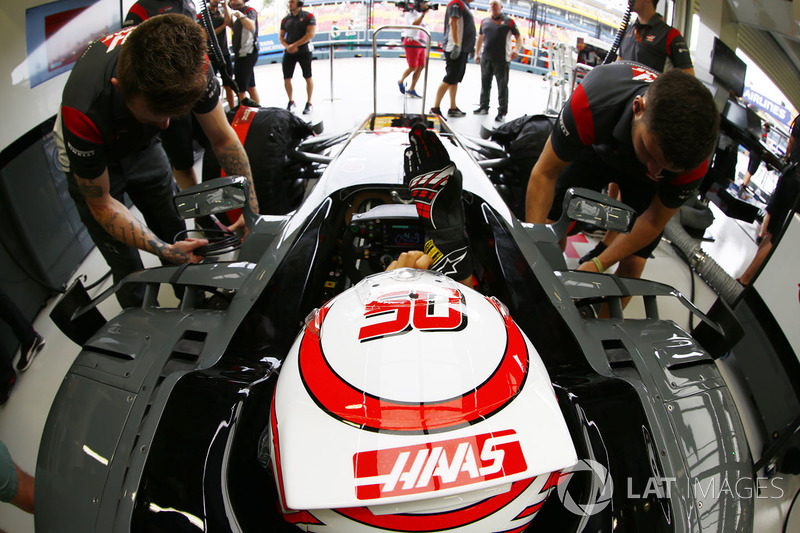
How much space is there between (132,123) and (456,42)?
188 inches

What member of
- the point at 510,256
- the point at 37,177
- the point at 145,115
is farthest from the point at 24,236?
the point at 510,256

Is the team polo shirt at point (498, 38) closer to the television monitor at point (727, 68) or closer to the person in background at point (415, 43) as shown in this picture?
the person in background at point (415, 43)

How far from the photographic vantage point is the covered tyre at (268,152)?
10.1ft

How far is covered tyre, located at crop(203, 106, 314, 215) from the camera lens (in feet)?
10.1

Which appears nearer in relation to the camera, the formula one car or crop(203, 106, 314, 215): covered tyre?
the formula one car

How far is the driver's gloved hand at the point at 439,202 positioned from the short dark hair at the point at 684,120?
2.50ft

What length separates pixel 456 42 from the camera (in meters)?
5.66

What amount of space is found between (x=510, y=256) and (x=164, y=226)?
195 cm

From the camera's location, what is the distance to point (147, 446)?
999 mm

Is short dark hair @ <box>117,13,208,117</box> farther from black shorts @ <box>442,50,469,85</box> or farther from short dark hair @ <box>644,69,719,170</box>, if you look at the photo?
black shorts @ <box>442,50,469,85</box>

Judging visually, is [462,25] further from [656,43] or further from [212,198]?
[212,198]

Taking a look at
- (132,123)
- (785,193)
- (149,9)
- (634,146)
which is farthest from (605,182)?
(149,9)

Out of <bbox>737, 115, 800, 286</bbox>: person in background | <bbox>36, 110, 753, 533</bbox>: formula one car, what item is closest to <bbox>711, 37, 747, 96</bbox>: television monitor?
Result: <bbox>737, 115, 800, 286</bbox>: person in background

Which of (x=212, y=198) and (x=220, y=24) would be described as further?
(x=220, y=24)
